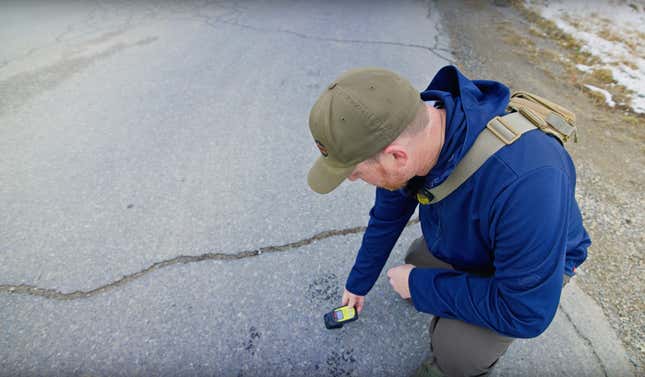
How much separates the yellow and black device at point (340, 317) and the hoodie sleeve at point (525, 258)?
0.65 metres

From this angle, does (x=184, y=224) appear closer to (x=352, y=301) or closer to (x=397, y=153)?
(x=352, y=301)

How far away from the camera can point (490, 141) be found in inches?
40.8

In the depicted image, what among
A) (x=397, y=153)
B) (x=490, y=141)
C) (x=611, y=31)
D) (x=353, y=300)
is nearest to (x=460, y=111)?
(x=490, y=141)

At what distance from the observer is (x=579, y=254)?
51.4 inches

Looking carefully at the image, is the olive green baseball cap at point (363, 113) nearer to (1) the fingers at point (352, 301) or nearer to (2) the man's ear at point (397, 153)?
(2) the man's ear at point (397, 153)

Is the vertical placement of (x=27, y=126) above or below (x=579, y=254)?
below

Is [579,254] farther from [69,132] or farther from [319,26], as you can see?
[319,26]

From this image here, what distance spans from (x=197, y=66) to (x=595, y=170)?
3927 millimetres

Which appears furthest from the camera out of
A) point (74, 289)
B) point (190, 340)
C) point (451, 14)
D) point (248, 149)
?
point (451, 14)

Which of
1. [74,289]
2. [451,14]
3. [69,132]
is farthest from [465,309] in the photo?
[451,14]

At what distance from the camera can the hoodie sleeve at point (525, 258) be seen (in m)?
0.92

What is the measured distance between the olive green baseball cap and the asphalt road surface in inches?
43.4

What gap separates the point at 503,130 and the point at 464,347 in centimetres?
85

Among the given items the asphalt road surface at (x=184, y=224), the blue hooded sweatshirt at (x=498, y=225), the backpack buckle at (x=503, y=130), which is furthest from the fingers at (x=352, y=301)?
the backpack buckle at (x=503, y=130)
